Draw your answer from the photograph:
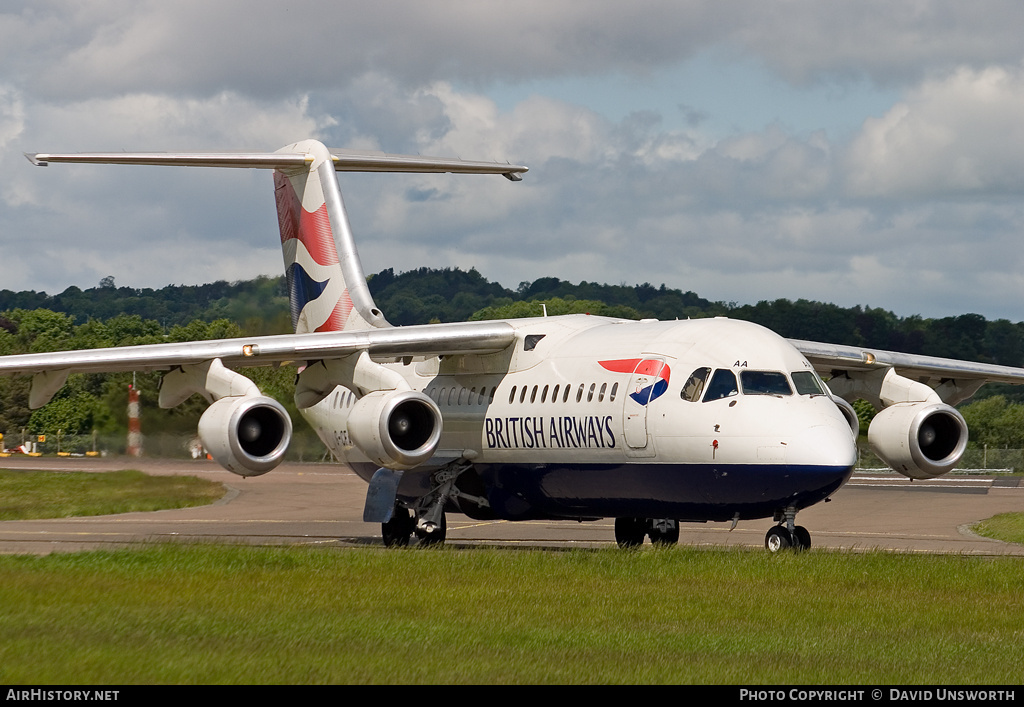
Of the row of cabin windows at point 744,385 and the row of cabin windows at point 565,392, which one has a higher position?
the row of cabin windows at point 744,385

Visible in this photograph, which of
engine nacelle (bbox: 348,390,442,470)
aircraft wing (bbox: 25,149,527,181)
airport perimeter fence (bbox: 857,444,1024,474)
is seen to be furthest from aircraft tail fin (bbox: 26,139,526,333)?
airport perimeter fence (bbox: 857,444,1024,474)

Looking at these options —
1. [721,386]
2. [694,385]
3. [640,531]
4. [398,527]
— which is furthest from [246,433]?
[721,386]

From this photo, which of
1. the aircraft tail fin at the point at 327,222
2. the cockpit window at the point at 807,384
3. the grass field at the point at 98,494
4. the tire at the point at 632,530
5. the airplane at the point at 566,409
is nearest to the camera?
the airplane at the point at 566,409

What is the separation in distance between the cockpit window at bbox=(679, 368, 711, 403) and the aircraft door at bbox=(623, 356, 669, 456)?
298mm

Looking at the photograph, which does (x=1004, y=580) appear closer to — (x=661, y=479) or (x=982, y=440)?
(x=661, y=479)

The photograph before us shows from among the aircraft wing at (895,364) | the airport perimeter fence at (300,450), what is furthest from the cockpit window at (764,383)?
the airport perimeter fence at (300,450)

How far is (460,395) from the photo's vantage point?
22.7 meters

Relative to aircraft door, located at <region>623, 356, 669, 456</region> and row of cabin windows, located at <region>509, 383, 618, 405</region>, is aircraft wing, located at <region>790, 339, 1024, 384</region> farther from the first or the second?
row of cabin windows, located at <region>509, 383, 618, 405</region>

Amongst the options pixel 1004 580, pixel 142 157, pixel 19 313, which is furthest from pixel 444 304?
pixel 1004 580

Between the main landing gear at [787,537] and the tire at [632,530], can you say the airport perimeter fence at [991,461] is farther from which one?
the main landing gear at [787,537]

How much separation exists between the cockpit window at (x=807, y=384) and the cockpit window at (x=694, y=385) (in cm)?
115

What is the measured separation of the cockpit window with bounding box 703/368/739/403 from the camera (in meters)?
18.3

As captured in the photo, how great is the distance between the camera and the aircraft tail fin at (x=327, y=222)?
25.3 m
